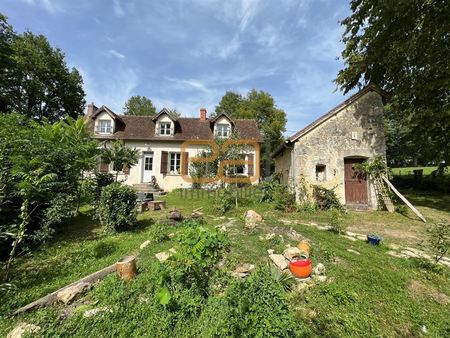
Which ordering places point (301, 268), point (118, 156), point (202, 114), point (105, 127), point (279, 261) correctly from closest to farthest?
point (301, 268), point (279, 261), point (118, 156), point (105, 127), point (202, 114)

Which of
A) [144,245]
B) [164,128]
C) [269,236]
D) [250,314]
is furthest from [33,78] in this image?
[250,314]

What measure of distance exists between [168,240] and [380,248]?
568cm

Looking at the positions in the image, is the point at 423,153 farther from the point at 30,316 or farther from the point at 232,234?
the point at 30,316

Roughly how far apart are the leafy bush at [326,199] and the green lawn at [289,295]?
2847 millimetres

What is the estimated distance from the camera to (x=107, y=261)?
4.73 meters

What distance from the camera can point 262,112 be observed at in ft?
98.4

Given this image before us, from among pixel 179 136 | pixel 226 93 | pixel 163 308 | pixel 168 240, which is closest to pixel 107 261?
pixel 168 240

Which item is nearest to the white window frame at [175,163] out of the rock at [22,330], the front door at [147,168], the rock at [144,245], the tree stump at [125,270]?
the front door at [147,168]

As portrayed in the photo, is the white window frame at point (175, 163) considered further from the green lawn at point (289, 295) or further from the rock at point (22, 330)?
the rock at point (22, 330)

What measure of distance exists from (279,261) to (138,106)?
124 feet

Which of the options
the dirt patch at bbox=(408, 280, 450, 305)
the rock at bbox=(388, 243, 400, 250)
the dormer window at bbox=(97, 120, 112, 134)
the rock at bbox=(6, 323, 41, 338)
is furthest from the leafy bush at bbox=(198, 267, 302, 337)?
the dormer window at bbox=(97, 120, 112, 134)

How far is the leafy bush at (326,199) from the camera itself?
9.46m

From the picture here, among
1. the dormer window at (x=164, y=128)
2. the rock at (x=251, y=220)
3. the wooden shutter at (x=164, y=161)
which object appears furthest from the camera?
the dormer window at (x=164, y=128)

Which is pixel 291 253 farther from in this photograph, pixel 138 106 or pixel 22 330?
pixel 138 106
